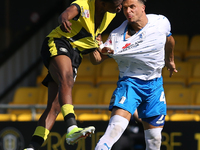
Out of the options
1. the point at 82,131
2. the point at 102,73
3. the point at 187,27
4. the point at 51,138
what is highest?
the point at 187,27

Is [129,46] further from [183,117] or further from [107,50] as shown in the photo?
[183,117]

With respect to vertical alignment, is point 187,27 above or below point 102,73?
above

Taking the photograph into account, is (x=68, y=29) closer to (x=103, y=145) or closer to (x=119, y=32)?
(x=119, y=32)

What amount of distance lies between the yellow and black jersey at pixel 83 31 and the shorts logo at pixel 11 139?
264 centimetres

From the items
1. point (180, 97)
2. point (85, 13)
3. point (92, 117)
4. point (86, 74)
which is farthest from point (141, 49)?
point (86, 74)

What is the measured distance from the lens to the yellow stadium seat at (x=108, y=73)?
883cm

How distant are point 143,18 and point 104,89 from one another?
390 cm

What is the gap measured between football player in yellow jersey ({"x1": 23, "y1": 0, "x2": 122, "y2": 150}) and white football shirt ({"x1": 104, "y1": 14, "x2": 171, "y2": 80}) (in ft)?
0.78

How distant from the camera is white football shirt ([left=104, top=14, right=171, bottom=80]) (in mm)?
4654

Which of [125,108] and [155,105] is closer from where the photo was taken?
[125,108]

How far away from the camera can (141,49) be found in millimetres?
4688

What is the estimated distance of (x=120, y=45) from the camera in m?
4.65

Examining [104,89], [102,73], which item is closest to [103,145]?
[104,89]

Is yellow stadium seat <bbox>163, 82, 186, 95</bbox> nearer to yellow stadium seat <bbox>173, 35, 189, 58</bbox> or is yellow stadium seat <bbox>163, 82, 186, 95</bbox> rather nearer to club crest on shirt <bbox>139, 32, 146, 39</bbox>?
yellow stadium seat <bbox>173, 35, 189, 58</bbox>
